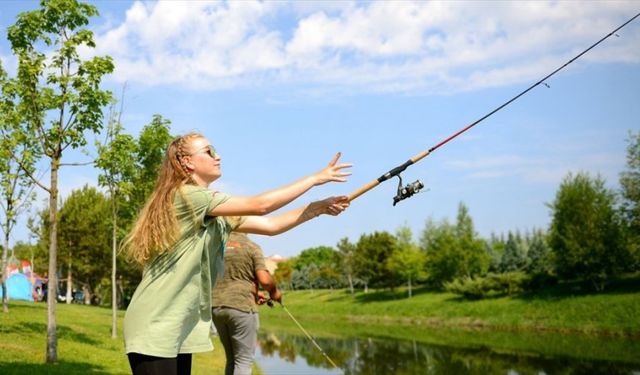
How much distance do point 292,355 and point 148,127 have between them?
A: 1112 centimetres

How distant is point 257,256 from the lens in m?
7.21

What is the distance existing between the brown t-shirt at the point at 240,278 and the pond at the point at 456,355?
13.5 metres

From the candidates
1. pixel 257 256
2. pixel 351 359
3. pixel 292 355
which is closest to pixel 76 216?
pixel 292 355

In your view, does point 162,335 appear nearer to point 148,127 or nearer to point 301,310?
point 148,127

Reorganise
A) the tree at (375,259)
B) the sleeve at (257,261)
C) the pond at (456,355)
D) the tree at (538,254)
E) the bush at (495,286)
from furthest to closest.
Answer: the tree at (375,259)
the tree at (538,254)
the bush at (495,286)
the pond at (456,355)
the sleeve at (257,261)

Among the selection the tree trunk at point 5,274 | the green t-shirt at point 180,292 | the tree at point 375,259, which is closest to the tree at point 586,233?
the tree at point 375,259

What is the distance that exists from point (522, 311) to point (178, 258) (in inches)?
1570

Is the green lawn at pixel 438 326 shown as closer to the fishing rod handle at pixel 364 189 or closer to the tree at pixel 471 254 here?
the tree at pixel 471 254

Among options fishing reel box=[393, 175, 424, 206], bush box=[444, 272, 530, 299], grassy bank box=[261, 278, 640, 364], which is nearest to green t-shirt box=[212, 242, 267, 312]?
fishing reel box=[393, 175, 424, 206]

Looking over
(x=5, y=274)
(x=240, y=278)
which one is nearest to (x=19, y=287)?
(x=5, y=274)

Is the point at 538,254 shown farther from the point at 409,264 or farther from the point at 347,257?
the point at 347,257

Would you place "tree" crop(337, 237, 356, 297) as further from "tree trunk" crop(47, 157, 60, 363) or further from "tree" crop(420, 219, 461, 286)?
"tree trunk" crop(47, 157, 60, 363)

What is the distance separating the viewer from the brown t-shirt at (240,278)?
7000mm

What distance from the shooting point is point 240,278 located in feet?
23.5
